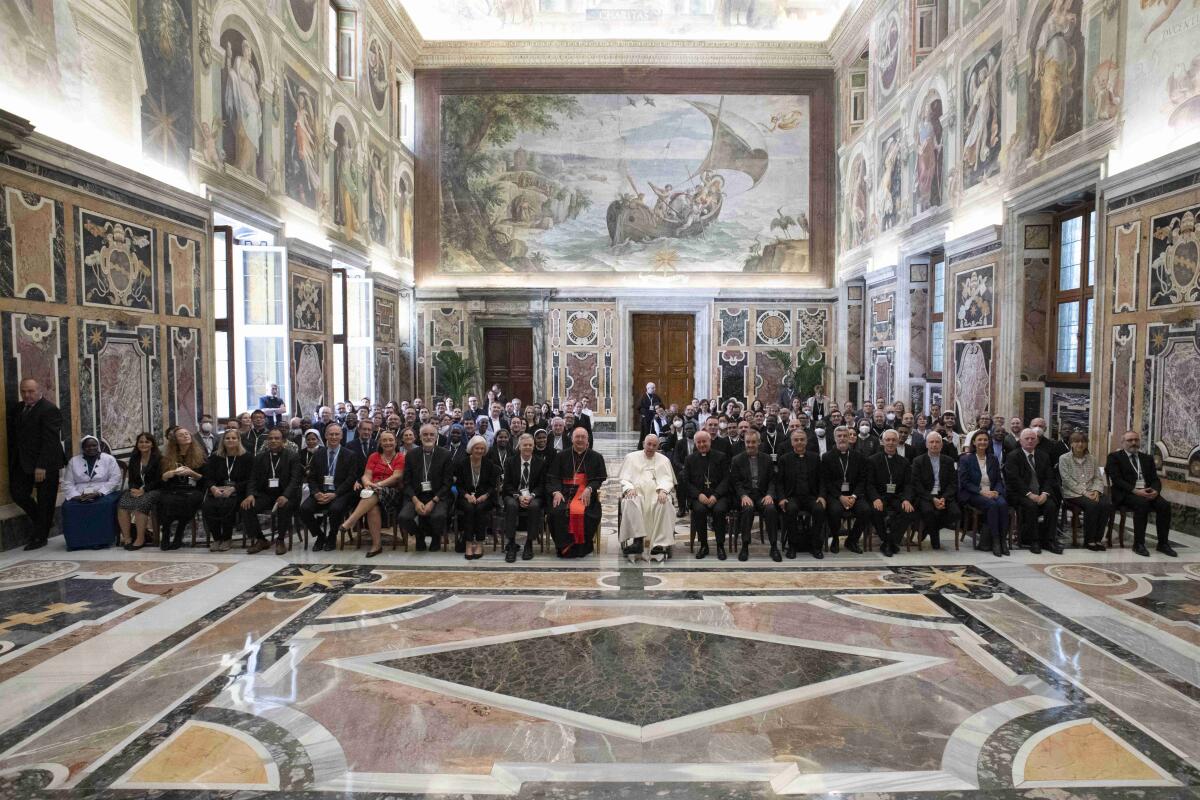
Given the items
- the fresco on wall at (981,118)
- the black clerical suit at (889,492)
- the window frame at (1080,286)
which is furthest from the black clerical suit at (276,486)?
the fresco on wall at (981,118)

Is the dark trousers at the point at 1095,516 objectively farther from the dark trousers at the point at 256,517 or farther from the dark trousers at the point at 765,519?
the dark trousers at the point at 256,517

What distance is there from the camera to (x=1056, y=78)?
9.30 m

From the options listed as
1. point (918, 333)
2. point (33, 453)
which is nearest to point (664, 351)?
point (918, 333)

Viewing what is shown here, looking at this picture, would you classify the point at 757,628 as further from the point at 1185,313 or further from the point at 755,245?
the point at 755,245

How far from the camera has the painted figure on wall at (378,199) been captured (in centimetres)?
1606

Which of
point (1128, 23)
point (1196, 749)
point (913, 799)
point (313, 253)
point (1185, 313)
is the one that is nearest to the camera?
point (913, 799)

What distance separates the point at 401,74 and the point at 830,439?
47.9 feet

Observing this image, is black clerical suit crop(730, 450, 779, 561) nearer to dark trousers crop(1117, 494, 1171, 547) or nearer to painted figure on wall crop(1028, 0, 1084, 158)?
dark trousers crop(1117, 494, 1171, 547)

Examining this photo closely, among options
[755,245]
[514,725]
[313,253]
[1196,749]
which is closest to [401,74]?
[313,253]

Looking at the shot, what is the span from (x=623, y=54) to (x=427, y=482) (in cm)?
1503

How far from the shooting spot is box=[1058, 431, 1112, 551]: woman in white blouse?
278 inches

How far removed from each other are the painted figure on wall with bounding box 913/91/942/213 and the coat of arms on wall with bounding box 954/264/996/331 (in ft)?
6.43

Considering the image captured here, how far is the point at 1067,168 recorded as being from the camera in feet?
29.5

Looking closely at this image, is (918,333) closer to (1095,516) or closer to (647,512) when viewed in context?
(1095,516)
